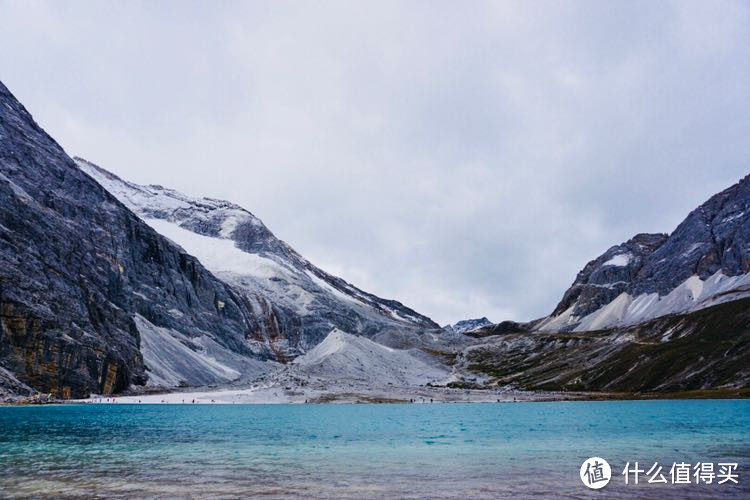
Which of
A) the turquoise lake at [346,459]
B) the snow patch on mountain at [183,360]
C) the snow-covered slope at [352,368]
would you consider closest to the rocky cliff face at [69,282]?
the snow patch on mountain at [183,360]

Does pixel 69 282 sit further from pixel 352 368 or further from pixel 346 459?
pixel 346 459

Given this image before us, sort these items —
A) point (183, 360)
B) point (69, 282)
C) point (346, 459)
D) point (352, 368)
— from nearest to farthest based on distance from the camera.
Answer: point (346, 459), point (69, 282), point (183, 360), point (352, 368)

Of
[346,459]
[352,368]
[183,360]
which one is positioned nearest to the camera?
[346,459]

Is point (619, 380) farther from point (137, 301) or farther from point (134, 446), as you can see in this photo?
point (134, 446)

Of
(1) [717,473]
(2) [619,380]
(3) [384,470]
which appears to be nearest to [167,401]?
(3) [384,470]

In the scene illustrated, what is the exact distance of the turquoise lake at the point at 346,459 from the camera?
24078mm

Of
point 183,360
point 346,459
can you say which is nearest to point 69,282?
point 183,360

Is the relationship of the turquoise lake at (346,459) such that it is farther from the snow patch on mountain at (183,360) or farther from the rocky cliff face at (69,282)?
the snow patch on mountain at (183,360)

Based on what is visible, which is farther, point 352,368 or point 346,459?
point 352,368

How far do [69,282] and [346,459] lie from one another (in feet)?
338

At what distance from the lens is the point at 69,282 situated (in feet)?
384

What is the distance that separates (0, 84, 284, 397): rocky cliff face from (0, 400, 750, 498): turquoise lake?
154 ft

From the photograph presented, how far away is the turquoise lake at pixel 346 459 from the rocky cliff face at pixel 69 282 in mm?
46904

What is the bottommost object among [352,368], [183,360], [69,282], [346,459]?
[346,459]
